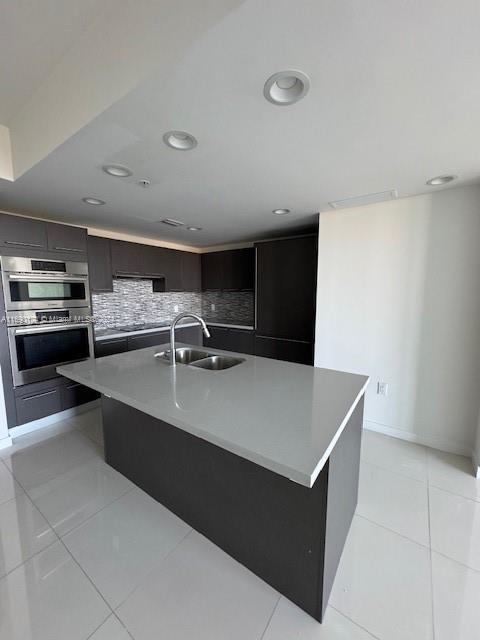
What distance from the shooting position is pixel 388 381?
7.97 ft

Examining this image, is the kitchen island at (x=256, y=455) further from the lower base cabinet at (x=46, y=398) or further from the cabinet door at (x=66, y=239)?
the cabinet door at (x=66, y=239)

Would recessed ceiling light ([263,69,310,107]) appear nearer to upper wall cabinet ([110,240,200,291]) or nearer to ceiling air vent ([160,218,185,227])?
ceiling air vent ([160,218,185,227])

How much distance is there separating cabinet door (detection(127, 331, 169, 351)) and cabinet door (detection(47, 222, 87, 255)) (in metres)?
1.21

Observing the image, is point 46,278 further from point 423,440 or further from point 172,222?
point 423,440

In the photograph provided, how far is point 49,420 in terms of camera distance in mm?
2639

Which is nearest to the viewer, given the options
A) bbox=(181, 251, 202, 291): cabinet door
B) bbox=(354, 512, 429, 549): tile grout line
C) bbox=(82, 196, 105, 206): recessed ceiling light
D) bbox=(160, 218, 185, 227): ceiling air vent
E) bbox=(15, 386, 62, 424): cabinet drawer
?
bbox=(354, 512, 429, 549): tile grout line

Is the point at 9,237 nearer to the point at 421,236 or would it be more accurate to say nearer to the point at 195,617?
the point at 195,617

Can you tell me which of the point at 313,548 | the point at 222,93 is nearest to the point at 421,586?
the point at 313,548

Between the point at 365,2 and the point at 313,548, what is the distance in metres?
1.80

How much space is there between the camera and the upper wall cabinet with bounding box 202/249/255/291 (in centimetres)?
389

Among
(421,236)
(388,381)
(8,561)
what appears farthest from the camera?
(388,381)

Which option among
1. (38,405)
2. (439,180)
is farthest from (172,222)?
(439,180)

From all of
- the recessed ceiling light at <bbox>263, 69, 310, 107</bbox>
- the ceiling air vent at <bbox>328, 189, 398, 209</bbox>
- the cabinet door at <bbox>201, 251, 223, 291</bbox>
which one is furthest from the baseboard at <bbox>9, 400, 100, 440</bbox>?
the ceiling air vent at <bbox>328, 189, 398, 209</bbox>

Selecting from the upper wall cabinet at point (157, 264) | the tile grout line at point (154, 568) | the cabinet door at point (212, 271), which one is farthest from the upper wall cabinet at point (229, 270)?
the tile grout line at point (154, 568)
